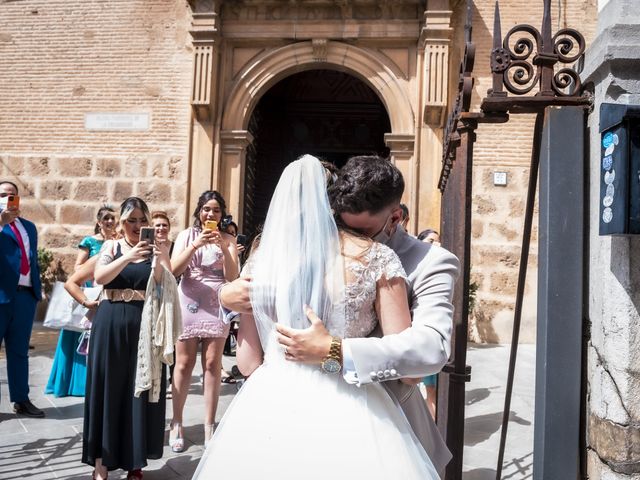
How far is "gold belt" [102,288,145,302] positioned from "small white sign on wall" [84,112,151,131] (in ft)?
22.9

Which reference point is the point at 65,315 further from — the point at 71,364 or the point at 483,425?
the point at 483,425

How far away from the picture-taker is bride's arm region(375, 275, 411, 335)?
186cm

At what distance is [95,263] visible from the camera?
13.3ft

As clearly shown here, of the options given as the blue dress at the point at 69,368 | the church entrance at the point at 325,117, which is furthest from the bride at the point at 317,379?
the church entrance at the point at 325,117

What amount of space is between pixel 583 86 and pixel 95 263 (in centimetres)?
324

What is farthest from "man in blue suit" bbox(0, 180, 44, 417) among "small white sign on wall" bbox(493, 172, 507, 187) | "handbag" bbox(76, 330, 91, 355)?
"small white sign on wall" bbox(493, 172, 507, 187)

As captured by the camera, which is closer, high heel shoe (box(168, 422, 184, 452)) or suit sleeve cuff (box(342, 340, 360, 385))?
suit sleeve cuff (box(342, 340, 360, 385))

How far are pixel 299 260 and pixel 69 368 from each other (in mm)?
4921

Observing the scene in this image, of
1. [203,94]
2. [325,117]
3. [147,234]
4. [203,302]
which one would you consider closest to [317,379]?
[147,234]

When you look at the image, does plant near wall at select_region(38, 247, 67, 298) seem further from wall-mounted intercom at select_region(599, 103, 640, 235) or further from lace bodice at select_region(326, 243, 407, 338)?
wall-mounted intercom at select_region(599, 103, 640, 235)

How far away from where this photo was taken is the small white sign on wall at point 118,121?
10.2m

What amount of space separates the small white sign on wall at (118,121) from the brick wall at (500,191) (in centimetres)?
539

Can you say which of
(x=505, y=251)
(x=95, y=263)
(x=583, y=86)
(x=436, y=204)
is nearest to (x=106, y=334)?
(x=95, y=263)

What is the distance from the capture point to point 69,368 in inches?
234
